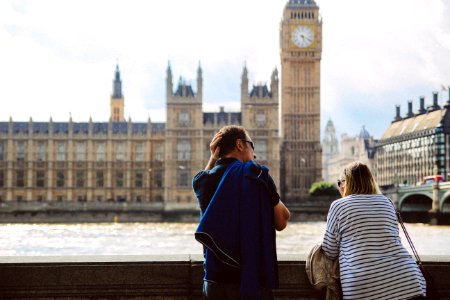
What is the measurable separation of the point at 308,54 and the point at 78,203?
27.7m

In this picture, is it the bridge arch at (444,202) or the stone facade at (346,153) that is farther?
the stone facade at (346,153)

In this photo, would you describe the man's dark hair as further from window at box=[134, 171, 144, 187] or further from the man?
window at box=[134, 171, 144, 187]

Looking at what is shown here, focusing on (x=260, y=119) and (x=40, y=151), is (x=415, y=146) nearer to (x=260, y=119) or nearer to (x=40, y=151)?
(x=260, y=119)

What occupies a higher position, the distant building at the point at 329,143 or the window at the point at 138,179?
the distant building at the point at 329,143

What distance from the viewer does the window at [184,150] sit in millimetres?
70375

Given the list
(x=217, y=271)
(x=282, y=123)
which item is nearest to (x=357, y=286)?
(x=217, y=271)

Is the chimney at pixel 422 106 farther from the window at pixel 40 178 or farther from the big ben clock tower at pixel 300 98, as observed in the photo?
the window at pixel 40 178

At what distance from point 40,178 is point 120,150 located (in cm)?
797

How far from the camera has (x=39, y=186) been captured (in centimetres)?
7150

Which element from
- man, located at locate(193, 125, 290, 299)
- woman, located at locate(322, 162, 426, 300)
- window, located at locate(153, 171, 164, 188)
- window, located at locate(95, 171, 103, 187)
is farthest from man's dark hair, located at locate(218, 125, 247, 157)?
window, located at locate(95, 171, 103, 187)

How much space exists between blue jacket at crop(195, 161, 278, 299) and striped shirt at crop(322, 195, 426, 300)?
19.6 inches

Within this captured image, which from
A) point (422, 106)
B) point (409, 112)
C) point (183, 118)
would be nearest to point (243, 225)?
point (183, 118)

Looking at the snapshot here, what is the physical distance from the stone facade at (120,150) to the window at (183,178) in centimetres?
55

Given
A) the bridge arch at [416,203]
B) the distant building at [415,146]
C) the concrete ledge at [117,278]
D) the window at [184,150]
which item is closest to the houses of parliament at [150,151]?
the window at [184,150]
